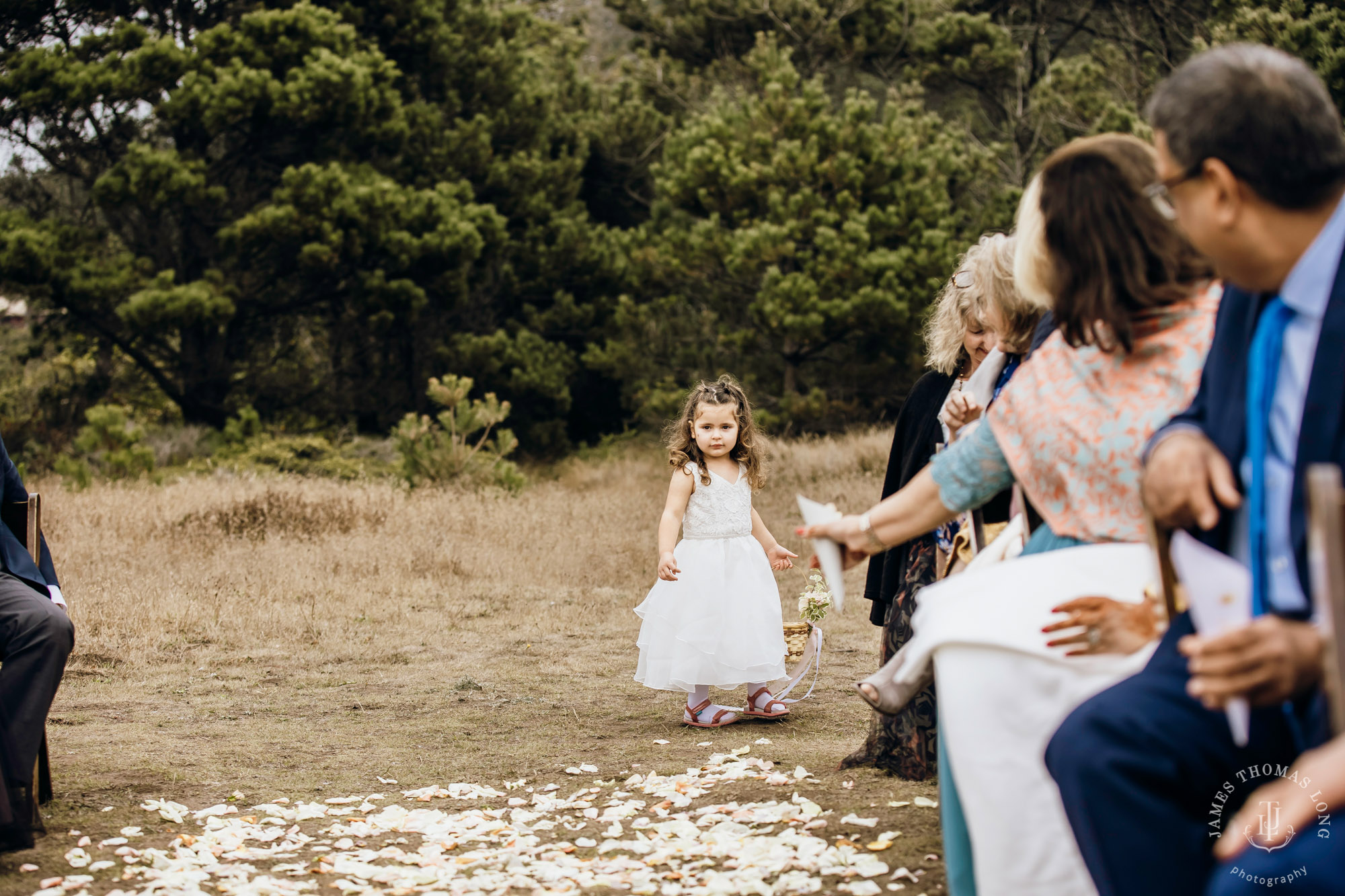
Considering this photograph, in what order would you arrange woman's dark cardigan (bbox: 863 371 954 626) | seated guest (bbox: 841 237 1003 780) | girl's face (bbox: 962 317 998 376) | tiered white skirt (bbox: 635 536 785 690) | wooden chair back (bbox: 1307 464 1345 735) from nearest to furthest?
1. wooden chair back (bbox: 1307 464 1345 735)
2. girl's face (bbox: 962 317 998 376)
3. seated guest (bbox: 841 237 1003 780)
4. woman's dark cardigan (bbox: 863 371 954 626)
5. tiered white skirt (bbox: 635 536 785 690)

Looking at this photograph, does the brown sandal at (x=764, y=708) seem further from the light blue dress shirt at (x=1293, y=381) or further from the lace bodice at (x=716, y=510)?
the light blue dress shirt at (x=1293, y=381)

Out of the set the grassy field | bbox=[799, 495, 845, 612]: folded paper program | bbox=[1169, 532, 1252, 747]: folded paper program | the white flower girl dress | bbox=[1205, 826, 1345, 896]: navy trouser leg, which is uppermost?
bbox=[1169, 532, 1252, 747]: folded paper program

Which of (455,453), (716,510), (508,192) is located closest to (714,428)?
(716,510)

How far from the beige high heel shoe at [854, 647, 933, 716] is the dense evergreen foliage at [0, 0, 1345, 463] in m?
14.7

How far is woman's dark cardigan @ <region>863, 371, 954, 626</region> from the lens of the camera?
412 cm

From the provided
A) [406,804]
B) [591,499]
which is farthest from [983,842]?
[591,499]

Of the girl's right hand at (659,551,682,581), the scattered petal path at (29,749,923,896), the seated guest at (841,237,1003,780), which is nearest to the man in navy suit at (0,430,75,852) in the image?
the scattered petal path at (29,749,923,896)

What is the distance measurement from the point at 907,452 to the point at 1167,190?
2.35m

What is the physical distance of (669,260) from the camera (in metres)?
20.0

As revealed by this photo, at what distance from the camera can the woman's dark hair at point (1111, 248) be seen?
2250 mm

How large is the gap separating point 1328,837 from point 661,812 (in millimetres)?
2628

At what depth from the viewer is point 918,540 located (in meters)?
4.12

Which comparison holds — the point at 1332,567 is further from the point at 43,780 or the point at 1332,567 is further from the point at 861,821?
the point at 43,780
